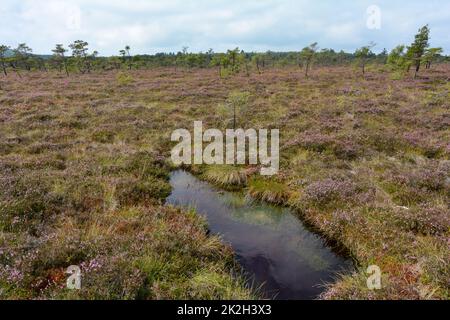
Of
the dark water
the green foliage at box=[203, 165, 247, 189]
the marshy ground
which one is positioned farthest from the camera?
the green foliage at box=[203, 165, 247, 189]

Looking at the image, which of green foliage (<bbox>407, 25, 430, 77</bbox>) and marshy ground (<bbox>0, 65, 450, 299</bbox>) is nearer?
marshy ground (<bbox>0, 65, 450, 299</bbox>)

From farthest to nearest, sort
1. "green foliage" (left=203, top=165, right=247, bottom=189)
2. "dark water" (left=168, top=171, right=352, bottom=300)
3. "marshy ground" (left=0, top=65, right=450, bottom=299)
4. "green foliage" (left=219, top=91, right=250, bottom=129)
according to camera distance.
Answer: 1. "green foliage" (left=219, top=91, right=250, bottom=129)
2. "green foliage" (left=203, top=165, right=247, bottom=189)
3. "dark water" (left=168, top=171, right=352, bottom=300)
4. "marshy ground" (left=0, top=65, right=450, bottom=299)

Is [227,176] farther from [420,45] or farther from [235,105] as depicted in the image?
[420,45]

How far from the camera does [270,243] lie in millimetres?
8211

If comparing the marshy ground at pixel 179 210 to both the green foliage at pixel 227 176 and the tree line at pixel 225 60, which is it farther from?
the tree line at pixel 225 60

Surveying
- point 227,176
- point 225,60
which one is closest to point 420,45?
point 225,60

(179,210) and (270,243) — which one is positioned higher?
(179,210)

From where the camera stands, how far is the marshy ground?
18.8ft

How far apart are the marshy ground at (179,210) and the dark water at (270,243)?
1.39 ft

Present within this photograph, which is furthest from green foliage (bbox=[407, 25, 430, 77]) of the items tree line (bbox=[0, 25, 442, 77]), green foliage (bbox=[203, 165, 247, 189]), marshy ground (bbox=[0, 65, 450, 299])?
green foliage (bbox=[203, 165, 247, 189])

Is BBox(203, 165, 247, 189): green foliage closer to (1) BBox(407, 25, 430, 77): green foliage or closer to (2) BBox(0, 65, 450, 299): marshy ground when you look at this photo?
(2) BBox(0, 65, 450, 299): marshy ground

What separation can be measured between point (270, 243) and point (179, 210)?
3.04 metres

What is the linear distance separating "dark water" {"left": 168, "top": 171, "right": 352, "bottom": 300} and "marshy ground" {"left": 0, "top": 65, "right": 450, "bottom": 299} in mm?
424
